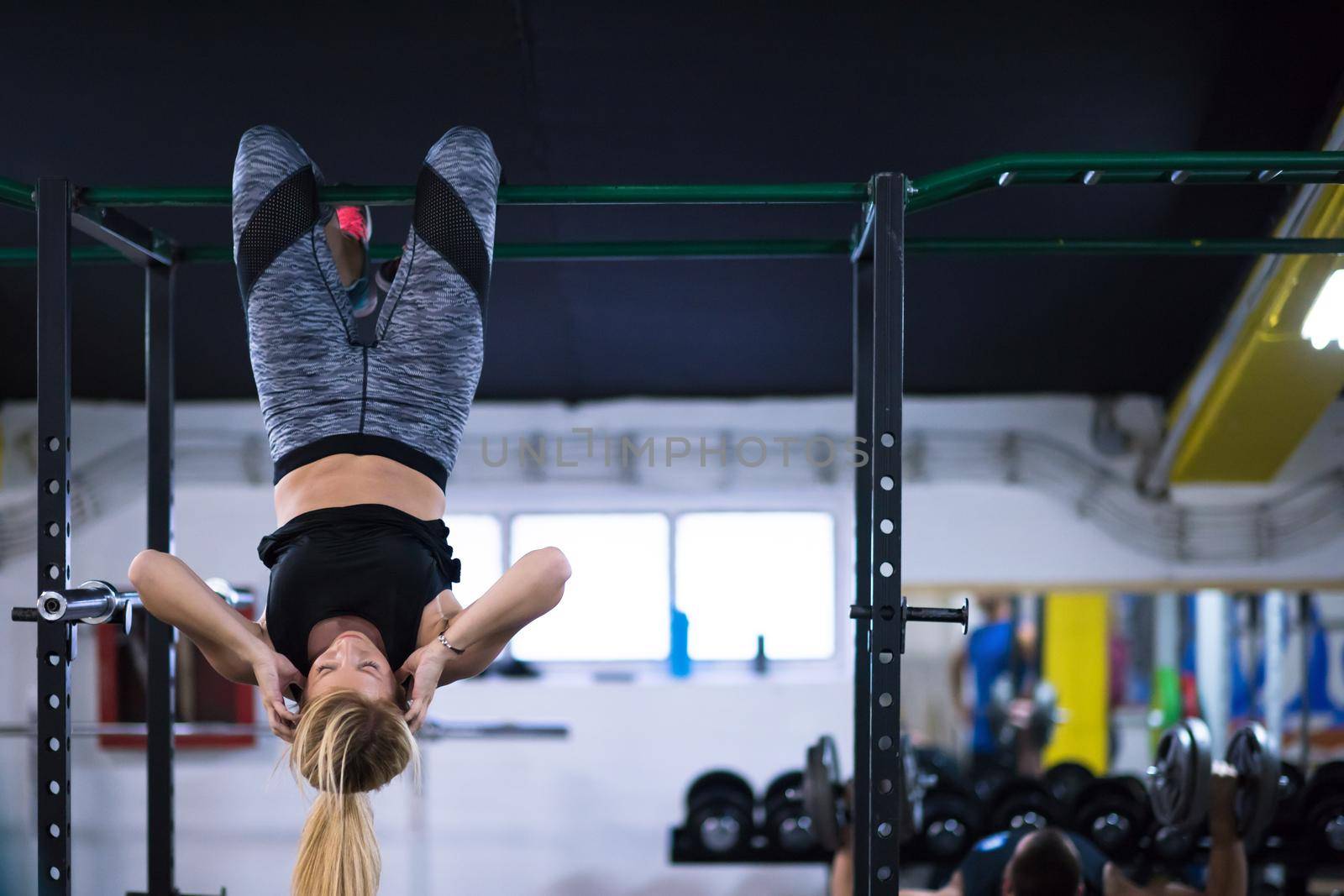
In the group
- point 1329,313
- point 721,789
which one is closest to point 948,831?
point 721,789

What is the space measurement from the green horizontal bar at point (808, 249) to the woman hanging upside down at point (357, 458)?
0.41 m

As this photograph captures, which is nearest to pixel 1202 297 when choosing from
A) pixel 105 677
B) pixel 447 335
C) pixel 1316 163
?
pixel 1316 163

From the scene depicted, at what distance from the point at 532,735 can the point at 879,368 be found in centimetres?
375

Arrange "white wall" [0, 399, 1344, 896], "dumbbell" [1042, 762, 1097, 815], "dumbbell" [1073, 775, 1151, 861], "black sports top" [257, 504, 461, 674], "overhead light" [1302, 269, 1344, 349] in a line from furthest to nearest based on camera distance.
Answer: "white wall" [0, 399, 1344, 896] < "dumbbell" [1042, 762, 1097, 815] < "dumbbell" [1073, 775, 1151, 861] < "overhead light" [1302, 269, 1344, 349] < "black sports top" [257, 504, 461, 674]

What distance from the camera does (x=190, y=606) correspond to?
6.53 ft

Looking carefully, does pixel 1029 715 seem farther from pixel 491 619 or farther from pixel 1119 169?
pixel 491 619

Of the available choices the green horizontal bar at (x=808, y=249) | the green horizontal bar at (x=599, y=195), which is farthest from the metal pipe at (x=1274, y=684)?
the green horizontal bar at (x=599, y=195)

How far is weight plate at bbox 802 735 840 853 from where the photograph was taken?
3840 millimetres

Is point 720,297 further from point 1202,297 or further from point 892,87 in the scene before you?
point 1202,297

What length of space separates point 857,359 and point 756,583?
3117 millimetres

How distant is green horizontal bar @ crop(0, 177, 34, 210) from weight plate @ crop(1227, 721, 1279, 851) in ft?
12.2

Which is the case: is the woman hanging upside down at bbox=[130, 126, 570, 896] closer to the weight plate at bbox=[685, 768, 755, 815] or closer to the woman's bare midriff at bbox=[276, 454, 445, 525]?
the woman's bare midriff at bbox=[276, 454, 445, 525]

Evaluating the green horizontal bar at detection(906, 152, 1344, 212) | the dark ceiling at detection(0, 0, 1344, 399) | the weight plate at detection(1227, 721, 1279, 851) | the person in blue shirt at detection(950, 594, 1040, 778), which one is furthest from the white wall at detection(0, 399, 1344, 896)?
the green horizontal bar at detection(906, 152, 1344, 212)

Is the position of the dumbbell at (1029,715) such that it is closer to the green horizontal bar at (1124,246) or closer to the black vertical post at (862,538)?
the black vertical post at (862,538)
